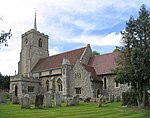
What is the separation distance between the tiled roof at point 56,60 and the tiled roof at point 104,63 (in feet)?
10.2

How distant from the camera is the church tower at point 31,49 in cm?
5288

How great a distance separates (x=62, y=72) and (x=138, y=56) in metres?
19.9

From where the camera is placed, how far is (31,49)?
53406 mm

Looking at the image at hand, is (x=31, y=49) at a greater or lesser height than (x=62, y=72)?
greater

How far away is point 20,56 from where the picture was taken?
56562 millimetres

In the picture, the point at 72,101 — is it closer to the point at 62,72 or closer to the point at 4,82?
the point at 62,72

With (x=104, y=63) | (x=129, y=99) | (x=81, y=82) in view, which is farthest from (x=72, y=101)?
(x=104, y=63)

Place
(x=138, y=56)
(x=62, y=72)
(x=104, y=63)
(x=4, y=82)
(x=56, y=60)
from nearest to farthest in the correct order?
(x=138, y=56) < (x=104, y=63) < (x=62, y=72) < (x=56, y=60) < (x=4, y=82)

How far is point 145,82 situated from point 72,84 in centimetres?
1695

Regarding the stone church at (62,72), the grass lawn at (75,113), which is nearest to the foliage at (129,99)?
the grass lawn at (75,113)

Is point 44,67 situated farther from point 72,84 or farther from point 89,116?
point 89,116

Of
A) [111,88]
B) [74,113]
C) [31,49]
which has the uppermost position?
[31,49]

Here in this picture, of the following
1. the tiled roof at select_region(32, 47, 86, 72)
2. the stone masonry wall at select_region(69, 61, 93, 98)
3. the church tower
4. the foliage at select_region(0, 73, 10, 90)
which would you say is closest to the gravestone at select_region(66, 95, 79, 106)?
the stone masonry wall at select_region(69, 61, 93, 98)

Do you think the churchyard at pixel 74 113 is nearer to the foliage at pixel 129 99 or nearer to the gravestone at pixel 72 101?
the foliage at pixel 129 99
